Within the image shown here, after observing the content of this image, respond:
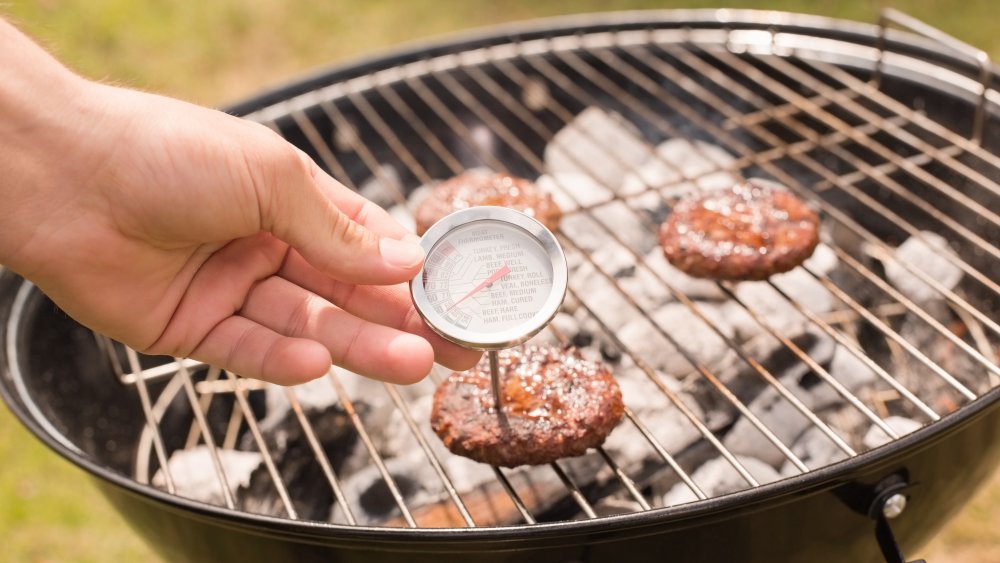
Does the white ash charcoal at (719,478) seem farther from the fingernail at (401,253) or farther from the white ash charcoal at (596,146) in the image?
the white ash charcoal at (596,146)

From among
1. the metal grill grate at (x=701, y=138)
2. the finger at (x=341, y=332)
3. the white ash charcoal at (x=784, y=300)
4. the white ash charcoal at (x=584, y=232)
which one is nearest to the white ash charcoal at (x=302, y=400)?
the metal grill grate at (x=701, y=138)

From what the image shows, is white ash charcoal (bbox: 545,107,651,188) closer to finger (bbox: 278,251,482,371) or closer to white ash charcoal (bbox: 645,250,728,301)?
white ash charcoal (bbox: 645,250,728,301)

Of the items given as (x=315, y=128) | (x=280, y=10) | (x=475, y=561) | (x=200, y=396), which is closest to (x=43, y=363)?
(x=200, y=396)

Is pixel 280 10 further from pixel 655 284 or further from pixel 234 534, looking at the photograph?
pixel 234 534

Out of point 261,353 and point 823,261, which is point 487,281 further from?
point 823,261

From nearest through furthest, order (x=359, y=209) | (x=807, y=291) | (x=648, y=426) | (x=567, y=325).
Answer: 1. (x=359, y=209)
2. (x=648, y=426)
3. (x=567, y=325)
4. (x=807, y=291)

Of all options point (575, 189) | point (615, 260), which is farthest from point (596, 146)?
point (615, 260)
